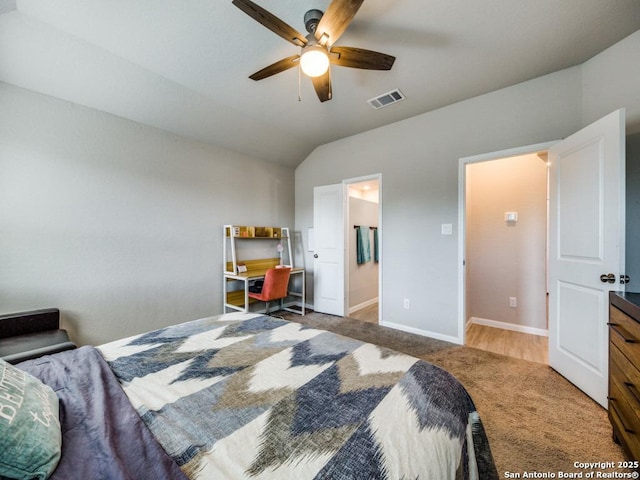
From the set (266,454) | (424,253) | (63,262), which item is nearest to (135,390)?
(266,454)

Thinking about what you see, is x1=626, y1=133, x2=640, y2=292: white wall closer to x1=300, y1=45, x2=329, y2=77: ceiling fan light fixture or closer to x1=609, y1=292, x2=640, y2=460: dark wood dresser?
x1=609, y1=292, x2=640, y2=460: dark wood dresser

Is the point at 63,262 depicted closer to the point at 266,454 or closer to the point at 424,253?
the point at 266,454

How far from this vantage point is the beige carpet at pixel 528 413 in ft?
4.59

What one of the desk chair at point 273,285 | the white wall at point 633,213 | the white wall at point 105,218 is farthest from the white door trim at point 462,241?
the white wall at point 105,218

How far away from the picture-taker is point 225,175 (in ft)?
11.7

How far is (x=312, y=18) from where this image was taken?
1696 mm

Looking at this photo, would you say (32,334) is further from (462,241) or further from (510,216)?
(510,216)

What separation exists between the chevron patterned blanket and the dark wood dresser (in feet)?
2.85

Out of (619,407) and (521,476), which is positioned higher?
(619,407)

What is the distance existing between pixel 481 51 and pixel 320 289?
3360 millimetres

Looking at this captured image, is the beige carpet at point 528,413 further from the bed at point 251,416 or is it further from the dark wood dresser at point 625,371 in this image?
the bed at point 251,416

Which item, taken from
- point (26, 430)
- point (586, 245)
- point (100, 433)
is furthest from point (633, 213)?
point (26, 430)

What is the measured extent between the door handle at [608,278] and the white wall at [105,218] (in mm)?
3710

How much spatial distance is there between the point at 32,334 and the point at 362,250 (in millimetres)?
3800
